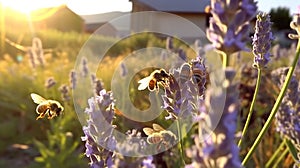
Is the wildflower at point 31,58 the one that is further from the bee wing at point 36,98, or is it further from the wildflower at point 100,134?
the wildflower at point 100,134

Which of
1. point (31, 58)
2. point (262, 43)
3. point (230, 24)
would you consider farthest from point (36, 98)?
point (31, 58)

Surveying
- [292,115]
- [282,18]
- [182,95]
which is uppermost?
[282,18]

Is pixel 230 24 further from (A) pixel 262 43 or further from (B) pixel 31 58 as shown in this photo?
(B) pixel 31 58

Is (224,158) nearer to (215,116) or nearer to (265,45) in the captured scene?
(215,116)

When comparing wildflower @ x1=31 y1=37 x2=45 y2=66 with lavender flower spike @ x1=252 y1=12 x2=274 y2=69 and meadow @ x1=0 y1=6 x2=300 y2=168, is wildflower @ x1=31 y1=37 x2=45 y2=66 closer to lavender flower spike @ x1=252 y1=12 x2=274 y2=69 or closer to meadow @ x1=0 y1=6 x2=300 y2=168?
meadow @ x1=0 y1=6 x2=300 y2=168

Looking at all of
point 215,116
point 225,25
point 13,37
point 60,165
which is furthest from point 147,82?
point 13,37

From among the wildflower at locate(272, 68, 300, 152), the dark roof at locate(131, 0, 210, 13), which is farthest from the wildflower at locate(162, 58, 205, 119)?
the dark roof at locate(131, 0, 210, 13)
